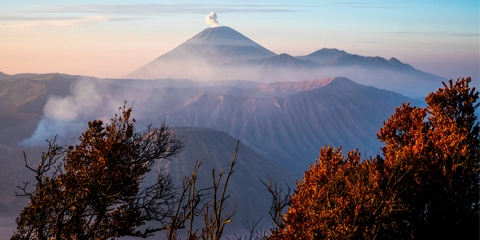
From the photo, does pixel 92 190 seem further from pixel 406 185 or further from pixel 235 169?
pixel 235 169

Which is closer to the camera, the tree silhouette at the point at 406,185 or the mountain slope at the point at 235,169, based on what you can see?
the tree silhouette at the point at 406,185

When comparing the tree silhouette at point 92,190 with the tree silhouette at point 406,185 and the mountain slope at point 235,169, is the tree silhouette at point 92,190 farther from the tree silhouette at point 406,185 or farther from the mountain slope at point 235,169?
the mountain slope at point 235,169

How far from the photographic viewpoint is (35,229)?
1341 cm

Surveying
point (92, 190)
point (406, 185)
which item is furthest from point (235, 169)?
point (92, 190)

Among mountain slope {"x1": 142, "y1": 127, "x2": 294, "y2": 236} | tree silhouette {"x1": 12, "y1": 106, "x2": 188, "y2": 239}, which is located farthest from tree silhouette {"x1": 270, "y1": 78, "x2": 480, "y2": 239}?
mountain slope {"x1": 142, "y1": 127, "x2": 294, "y2": 236}

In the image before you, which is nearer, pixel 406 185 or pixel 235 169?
pixel 406 185

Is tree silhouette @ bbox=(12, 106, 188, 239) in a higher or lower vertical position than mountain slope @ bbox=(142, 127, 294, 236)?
lower

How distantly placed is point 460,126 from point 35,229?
15.3m

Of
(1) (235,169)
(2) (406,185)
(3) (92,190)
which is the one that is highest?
(1) (235,169)

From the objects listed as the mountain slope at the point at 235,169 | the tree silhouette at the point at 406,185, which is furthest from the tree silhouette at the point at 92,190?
the mountain slope at the point at 235,169

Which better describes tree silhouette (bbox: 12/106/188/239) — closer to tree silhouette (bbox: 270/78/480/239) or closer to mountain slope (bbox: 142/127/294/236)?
tree silhouette (bbox: 270/78/480/239)

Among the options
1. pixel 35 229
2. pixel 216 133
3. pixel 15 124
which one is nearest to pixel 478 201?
pixel 35 229

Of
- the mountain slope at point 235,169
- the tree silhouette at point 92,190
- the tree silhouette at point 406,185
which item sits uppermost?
the mountain slope at point 235,169

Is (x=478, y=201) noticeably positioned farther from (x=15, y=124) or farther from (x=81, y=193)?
(x=15, y=124)
